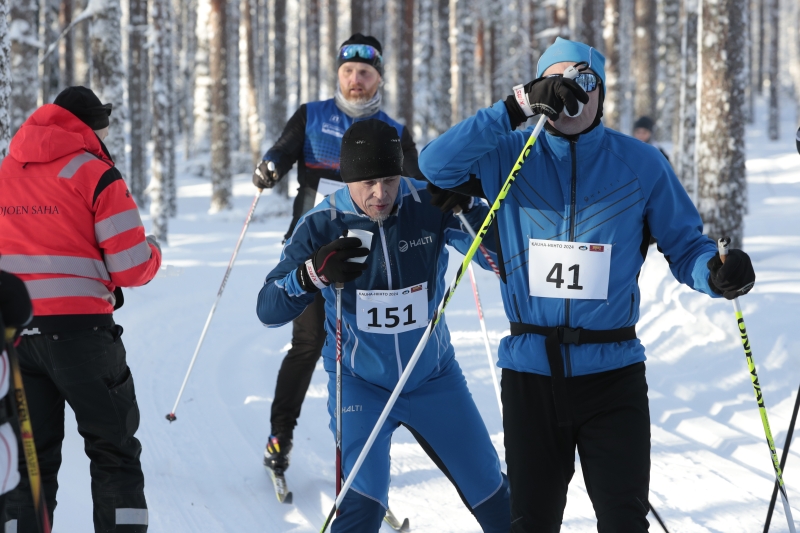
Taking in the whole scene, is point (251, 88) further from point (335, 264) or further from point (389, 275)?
point (335, 264)

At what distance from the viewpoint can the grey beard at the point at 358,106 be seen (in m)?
4.84

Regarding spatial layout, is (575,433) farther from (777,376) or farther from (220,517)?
(777,376)

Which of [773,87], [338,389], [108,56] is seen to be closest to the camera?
[338,389]

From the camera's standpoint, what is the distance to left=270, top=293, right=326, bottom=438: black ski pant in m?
4.58

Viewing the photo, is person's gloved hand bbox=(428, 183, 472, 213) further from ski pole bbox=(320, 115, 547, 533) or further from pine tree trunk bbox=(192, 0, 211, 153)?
pine tree trunk bbox=(192, 0, 211, 153)

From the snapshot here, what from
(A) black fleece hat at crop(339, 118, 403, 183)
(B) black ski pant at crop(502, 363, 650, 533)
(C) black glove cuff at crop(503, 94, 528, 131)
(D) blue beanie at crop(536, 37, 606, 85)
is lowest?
(B) black ski pant at crop(502, 363, 650, 533)

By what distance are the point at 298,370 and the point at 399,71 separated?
16194 mm

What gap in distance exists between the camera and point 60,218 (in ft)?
10.1

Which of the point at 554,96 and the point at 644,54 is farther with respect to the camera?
the point at 644,54

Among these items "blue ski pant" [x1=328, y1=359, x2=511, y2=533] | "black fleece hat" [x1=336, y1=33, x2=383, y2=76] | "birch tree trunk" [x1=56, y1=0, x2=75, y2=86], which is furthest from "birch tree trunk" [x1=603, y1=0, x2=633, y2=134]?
"blue ski pant" [x1=328, y1=359, x2=511, y2=533]

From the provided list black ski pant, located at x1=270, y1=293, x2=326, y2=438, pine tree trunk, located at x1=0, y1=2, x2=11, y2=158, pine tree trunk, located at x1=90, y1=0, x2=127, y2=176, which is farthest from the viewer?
pine tree trunk, located at x1=90, y1=0, x2=127, y2=176

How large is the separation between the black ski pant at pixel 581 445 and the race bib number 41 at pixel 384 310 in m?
0.64

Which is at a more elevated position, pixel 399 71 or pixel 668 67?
pixel 668 67

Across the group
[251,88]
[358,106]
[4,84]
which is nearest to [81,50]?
[251,88]
